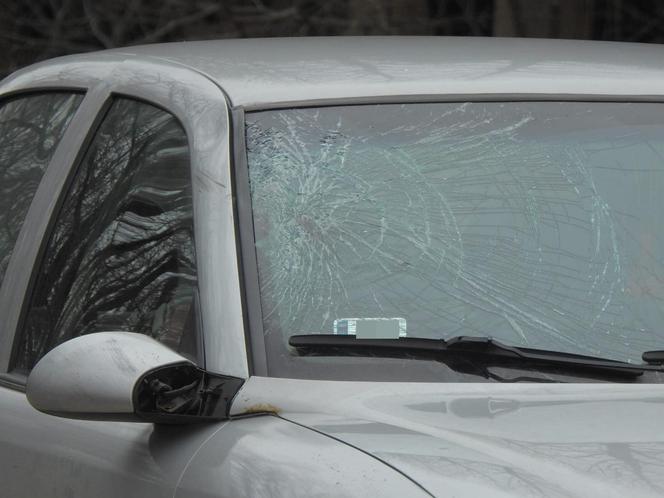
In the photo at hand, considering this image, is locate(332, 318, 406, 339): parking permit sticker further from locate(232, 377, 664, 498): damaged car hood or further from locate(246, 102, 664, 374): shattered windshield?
locate(232, 377, 664, 498): damaged car hood

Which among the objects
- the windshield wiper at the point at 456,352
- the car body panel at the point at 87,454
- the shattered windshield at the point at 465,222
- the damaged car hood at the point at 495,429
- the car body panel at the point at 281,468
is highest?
the shattered windshield at the point at 465,222

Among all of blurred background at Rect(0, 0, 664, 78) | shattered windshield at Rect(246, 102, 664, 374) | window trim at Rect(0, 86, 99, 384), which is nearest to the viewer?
shattered windshield at Rect(246, 102, 664, 374)

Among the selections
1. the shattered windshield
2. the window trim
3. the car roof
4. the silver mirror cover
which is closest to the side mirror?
the silver mirror cover

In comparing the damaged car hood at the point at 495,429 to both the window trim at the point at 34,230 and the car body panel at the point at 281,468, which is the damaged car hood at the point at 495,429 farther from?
the window trim at the point at 34,230

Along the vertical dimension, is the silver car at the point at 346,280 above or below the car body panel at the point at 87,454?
above

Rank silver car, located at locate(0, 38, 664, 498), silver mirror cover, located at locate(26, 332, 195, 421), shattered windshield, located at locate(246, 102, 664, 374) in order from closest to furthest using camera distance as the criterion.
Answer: silver car, located at locate(0, 38, 664, 498) < silver mirror cover, located at locate(26, 332, 195, 421) < shattered windshield, located at locate(246, 102, 664, 374)

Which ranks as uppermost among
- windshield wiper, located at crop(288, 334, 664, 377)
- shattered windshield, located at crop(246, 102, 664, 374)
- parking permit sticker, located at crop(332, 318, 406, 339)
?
shattered windshield, located at crop(246, 102, 664, 374)

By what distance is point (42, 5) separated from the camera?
12.2m

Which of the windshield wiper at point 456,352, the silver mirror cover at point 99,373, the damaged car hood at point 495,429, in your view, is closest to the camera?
the damaged car hood at point 495,429

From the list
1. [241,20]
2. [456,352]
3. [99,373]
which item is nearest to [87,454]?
[99,373]

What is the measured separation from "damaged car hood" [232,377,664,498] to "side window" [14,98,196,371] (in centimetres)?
39

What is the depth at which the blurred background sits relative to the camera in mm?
10227

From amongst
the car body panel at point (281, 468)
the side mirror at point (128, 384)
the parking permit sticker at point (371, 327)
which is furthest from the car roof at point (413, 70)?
the car body panel at point (281, 468)

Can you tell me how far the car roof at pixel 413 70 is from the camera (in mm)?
3104
